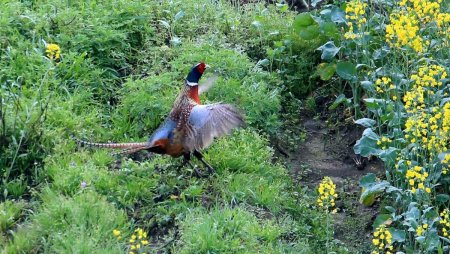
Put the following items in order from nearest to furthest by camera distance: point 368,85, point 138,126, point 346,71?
point 368,85, point 138,126, point 346,71

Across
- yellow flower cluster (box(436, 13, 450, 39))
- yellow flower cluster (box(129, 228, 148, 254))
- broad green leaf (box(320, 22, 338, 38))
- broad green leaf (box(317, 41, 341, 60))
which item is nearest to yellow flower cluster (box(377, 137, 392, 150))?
yellow flower cluster (box(436, 13, 450, 39))

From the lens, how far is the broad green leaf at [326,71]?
7.61m

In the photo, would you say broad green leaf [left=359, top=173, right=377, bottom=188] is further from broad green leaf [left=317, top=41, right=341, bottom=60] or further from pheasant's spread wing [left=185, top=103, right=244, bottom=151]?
broad green leaf [left=317, top=41, right=341, bottom=60]

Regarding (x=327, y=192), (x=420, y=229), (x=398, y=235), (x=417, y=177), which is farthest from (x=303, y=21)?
(x=420, y=229)

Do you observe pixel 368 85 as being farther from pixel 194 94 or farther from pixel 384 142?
pixel 194 94

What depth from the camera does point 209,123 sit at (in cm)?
590

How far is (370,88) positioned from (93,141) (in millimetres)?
2048

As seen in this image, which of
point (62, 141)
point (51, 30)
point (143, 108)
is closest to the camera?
point (62, 141)

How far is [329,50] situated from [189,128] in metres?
1.93

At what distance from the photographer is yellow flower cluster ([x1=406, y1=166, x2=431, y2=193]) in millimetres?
5379

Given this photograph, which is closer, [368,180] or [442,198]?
[442,198]

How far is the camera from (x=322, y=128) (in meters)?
7.60

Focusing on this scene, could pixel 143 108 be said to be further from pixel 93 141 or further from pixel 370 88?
pixel 370 88

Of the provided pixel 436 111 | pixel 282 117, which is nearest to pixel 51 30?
pixel 282 117
